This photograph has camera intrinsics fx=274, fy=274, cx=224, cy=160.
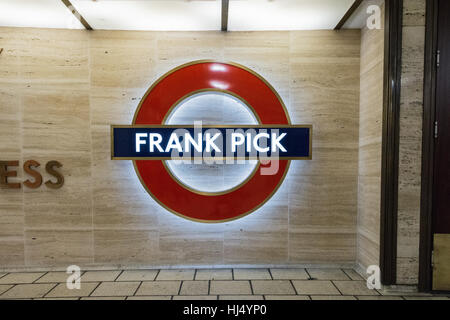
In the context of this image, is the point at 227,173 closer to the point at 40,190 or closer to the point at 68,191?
the point at 68,191

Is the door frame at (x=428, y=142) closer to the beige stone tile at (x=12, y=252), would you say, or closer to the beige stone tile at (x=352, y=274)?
the beige stone tile at (x=352, y=274)

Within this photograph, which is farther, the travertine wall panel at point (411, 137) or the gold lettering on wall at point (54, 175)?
the gold lettering on wall at point (54, 175)

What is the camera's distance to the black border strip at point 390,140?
94.8 inches

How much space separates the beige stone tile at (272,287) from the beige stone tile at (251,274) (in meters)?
0.09

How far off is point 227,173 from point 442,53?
2.24 m

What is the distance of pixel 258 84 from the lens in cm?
296

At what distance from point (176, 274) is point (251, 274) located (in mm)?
793

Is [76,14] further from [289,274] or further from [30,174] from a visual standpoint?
[289,274]

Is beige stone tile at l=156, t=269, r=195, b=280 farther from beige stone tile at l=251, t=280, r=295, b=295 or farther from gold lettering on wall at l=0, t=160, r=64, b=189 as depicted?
gold lettering on wall at l=0, t=160, r=64, b=189

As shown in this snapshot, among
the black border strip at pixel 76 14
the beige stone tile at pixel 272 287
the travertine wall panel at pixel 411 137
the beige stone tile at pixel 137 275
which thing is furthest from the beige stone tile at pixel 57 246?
the travertine wall panel at pixel 411 137

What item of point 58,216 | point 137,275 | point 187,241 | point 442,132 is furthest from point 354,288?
point 58,216

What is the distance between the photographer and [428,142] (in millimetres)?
2406

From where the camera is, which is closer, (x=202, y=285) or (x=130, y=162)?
(x=202, y=285)
